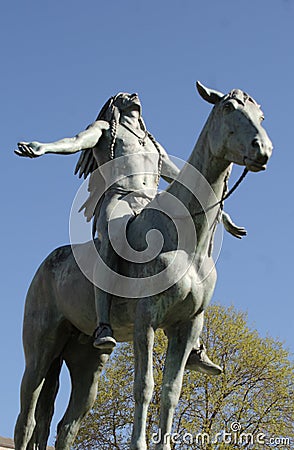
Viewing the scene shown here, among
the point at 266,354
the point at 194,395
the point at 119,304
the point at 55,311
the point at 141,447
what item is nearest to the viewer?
the point at 141,447

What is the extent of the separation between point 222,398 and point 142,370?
22311 mm

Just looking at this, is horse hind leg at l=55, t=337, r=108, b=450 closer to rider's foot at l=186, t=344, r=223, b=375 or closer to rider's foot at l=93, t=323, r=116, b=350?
rider's foot at l=186, t=344, r=223, b=375

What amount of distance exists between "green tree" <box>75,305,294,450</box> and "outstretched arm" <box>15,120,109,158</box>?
19431mm

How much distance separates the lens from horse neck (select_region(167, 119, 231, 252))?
8.05m

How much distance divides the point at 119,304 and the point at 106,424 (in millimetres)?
22241

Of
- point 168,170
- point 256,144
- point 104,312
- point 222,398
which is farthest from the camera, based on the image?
point 222,398

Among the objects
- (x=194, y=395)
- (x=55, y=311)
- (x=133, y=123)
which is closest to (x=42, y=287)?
(x=55, y=311)

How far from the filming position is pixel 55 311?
9.48 m

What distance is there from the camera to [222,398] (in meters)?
29.6

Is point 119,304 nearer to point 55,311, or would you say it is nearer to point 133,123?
point 55,311

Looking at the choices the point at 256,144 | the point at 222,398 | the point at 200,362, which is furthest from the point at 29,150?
the point at 222,398

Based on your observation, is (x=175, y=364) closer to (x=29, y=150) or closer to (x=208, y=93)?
(x=29, y=150)

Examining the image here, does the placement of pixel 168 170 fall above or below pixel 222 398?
below

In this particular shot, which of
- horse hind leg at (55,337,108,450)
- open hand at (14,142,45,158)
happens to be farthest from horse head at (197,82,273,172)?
horse hind leg at (55,337,108,450)
